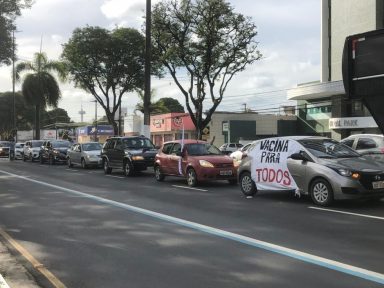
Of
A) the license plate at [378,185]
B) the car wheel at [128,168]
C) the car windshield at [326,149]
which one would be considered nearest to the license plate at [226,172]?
the car windshield at [326,149]

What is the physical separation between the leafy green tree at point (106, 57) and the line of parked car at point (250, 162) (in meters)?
11.7

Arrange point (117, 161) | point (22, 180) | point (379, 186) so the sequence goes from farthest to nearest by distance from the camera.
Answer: point (117, 161), point (22, 180), point (379, 186)

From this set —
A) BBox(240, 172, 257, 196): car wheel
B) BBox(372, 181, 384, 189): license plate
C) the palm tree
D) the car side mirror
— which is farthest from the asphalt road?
the palm tree

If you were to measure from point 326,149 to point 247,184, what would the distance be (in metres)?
2.58

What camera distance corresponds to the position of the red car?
16573mm

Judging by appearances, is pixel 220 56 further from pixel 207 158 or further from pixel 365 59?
pixel 365 59

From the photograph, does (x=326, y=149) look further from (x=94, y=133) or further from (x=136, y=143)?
(x=94, y=133)

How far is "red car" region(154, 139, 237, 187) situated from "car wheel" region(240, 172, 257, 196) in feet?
8.04

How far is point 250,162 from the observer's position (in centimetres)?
1391

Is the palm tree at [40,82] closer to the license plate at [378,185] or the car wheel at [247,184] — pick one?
the car wheel at [247,184]

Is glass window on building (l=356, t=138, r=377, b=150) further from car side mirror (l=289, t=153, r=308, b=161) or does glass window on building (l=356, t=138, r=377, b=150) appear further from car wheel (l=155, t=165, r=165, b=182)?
car wheel (l=155, t=165, r=165, b=182)

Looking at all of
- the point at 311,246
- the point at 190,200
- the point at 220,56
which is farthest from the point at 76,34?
the point at 311,246

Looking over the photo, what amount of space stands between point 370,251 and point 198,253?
244 centimetres

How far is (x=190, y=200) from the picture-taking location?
13.3 m
